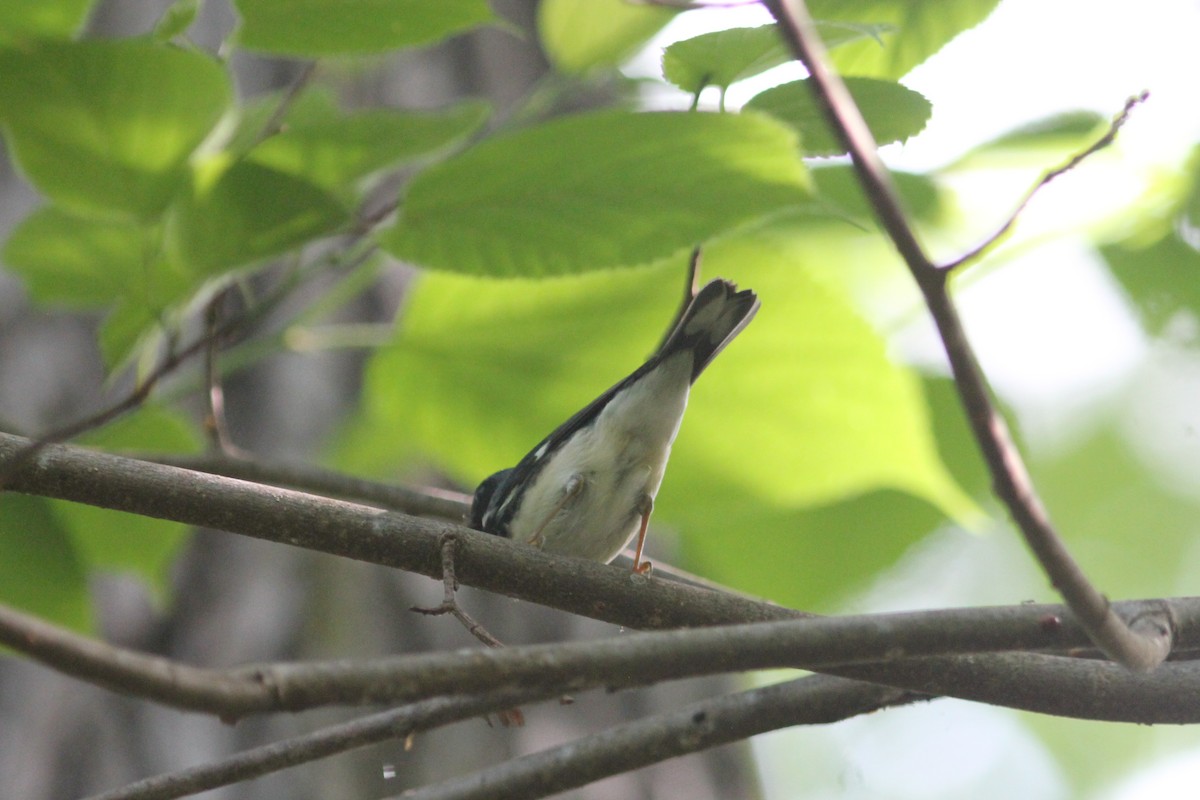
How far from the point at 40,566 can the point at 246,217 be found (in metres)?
0.77

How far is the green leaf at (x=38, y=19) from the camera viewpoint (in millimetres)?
1729

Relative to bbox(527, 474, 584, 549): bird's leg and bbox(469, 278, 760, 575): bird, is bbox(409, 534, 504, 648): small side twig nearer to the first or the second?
bbox(469, 278, 760, 575): bird

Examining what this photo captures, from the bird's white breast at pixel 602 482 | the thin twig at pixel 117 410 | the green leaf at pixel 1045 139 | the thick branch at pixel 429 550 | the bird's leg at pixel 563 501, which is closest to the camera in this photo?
the thin twig at pixel 117 410

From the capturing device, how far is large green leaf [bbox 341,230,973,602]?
2.27m

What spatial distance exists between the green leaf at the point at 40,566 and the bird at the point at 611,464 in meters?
0.91

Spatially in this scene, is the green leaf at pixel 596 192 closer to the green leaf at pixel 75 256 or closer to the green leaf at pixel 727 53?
the green leaf at pixel 727 53

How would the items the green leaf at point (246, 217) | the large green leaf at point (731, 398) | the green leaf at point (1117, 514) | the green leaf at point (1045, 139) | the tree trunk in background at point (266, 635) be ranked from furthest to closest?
the green leaf at point (1117, 514) < the tree trunk in background at point (266, 635) < the large green leaf at point (731, 398) < the green leaf at point (1045, 139) < the green leaf at point (246, 217)

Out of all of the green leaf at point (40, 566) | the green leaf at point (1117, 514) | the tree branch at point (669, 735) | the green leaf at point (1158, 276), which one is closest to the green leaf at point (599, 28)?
the green leaf at point (1158, 276)

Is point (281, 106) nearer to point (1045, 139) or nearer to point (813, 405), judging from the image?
point (813, 405)

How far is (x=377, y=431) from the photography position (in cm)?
310

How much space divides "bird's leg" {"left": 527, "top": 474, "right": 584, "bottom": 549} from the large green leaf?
55 centimetres

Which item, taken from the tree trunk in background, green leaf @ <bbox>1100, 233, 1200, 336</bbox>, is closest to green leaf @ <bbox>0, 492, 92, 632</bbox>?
the tree trunk in background

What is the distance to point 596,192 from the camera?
1825 millimetres

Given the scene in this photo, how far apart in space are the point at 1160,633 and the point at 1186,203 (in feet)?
3.10
